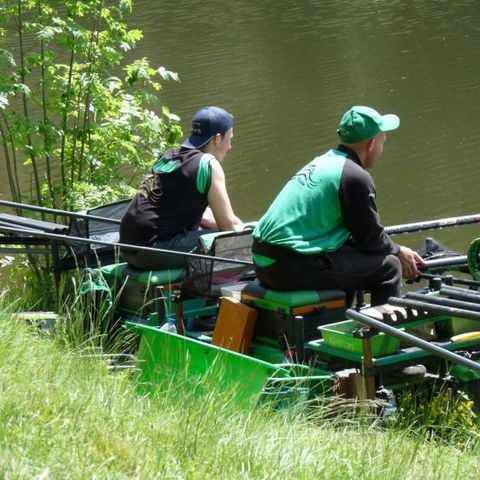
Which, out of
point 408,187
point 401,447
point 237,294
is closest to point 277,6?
point 408,187

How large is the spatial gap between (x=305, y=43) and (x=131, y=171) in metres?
11.2

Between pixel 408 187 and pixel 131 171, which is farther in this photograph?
pixel 408 187

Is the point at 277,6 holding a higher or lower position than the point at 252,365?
higher

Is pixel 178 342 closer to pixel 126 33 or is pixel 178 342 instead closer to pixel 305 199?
pixel 305 199

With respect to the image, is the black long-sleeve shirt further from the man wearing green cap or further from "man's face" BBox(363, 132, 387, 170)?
"man's face" BBox(363, 132, 387, 170)

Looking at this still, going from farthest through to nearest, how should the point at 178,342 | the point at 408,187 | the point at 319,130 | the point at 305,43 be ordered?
the point at 305,43 → the point at 319,130 → the point at 408,187 → the point at 178,342

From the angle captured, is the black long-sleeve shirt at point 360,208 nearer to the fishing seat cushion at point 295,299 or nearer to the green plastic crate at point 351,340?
the fishing seat cushion at point 295,299

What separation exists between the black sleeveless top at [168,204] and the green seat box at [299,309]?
3.58 feet

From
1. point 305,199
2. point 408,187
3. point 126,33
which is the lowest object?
point 408,187

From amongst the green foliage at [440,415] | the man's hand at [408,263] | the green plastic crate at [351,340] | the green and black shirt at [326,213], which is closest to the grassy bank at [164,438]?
the green foliage at [440,415]

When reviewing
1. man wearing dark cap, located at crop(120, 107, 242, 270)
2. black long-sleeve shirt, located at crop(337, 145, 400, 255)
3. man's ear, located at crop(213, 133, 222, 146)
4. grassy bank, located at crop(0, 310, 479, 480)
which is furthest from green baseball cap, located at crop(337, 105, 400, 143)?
grassy bank, located at crop(0, 310, 479, 480)

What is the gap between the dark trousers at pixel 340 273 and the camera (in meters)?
5.53

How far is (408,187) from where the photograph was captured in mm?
11648

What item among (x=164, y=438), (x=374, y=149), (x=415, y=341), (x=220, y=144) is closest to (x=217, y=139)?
(x=220, y=144)
